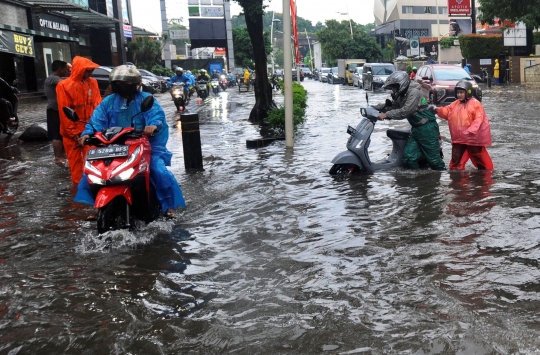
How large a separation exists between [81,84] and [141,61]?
48.1 m

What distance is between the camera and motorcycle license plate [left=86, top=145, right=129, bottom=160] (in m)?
5.42

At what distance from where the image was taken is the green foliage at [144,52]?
176 feet

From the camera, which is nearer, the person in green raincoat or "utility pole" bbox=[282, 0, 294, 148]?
the person in green raincoat

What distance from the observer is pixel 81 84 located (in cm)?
813

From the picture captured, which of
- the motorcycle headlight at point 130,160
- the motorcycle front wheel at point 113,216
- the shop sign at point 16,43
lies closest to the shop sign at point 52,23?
the shop sign at point 16,43

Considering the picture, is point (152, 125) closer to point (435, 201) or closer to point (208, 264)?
point (208, 264)

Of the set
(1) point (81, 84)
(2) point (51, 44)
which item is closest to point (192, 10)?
(2) point (51, 44)

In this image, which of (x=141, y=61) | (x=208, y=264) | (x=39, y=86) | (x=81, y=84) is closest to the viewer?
(x=208, y=264)

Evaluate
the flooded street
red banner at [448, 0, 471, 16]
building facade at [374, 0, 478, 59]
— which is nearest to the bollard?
the flooded street

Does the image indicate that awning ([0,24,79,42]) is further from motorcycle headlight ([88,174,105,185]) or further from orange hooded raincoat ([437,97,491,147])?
motorcycle headlight ([88,174,105,185])

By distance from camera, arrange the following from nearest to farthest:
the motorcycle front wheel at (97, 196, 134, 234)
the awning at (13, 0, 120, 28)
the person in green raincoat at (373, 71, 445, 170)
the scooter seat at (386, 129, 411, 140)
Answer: the motorcycle front wheel at (97, 196, 134, 234), the person in green raincoat at (373, 71, 445, 170), the scooter seat at (386, 129, 411, 140), the awning at (13, 0, 120, 28)

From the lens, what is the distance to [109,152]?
5.44 meters

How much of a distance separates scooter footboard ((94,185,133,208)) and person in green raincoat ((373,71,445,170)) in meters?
3.85

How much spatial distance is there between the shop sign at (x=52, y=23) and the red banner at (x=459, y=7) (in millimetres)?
25796
